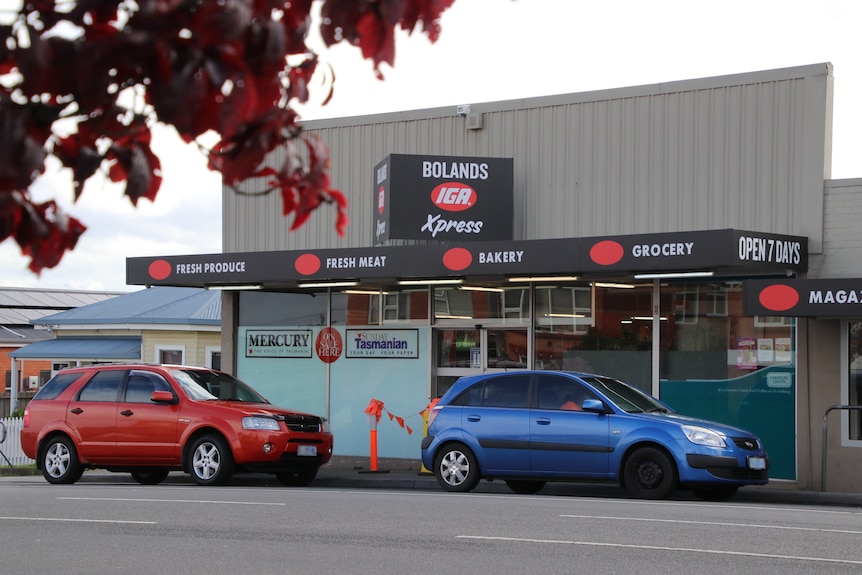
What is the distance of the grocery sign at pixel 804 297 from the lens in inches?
586

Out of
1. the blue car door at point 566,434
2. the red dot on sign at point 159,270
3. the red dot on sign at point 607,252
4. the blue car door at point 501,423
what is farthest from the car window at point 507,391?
the red dot on sign at point 159,270

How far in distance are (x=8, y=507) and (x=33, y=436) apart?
14.2 feet

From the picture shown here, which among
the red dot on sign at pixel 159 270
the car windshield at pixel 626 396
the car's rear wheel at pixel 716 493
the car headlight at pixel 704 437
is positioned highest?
the red dot on sign at pixel 159 270

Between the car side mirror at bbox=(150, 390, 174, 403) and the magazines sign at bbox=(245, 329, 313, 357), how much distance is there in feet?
17.2

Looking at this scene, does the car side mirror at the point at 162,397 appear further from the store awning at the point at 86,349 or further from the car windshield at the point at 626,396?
the store awning at the point at 86,349

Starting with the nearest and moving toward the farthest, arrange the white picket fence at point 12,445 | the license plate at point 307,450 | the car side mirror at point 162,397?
the car side mirror at point 162,397 → the license plate at point 307,450 → the white picket fence at point 12,445

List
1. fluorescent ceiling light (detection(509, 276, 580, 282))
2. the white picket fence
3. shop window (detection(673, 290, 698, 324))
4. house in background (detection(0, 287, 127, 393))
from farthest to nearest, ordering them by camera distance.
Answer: house in background (detection(0, 287, 127, 393)) < the white picket fence < fluorescent ceiling light (detection(509, 276, 580, 282)) < shop window (detection(673, 290, 698, 324))

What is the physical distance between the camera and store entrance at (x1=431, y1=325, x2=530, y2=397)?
19.4 m

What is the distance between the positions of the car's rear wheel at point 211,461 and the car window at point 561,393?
4342 mm

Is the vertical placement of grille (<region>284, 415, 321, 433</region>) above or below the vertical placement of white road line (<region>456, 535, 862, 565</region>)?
above

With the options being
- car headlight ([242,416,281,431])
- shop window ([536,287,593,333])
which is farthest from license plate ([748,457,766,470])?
car headlight ([242,416,281,431])

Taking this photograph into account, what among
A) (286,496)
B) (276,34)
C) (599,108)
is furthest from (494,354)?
(276,34)

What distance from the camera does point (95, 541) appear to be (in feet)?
33.4

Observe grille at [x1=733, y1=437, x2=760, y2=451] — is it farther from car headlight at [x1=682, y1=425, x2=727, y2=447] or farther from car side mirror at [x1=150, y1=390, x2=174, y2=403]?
car side mirror at [x1=150, y1=390, x2=174, y2=403]
